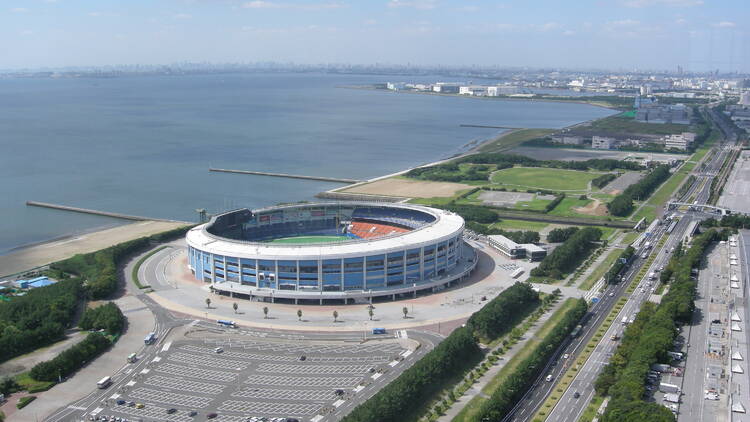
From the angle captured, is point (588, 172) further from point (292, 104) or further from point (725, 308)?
point (292, 104)

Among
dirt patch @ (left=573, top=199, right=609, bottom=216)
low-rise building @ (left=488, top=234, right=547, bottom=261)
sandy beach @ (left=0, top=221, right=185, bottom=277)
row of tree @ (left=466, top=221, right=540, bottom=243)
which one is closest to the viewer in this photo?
low-rise building @ (left=488, top=234, right=547, bottom=261)

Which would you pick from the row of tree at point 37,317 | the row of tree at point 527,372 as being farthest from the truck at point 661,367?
the row of tree at point 37,317

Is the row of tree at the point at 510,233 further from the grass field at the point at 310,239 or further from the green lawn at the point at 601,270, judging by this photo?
the grass field at the point at 310,239

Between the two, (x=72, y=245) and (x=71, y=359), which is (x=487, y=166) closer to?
(x=72, y=245)

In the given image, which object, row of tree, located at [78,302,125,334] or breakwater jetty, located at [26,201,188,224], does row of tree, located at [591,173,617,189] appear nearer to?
breakwater jetty, located at [26,201,188,224]

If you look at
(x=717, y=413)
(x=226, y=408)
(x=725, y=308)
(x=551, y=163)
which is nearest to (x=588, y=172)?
(x=551, y=163)

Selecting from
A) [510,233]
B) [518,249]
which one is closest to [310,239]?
[518,249]

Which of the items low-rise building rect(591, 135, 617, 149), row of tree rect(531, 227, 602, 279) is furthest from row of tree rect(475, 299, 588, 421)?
low-rise building rect(591, 135, 617, 149)
